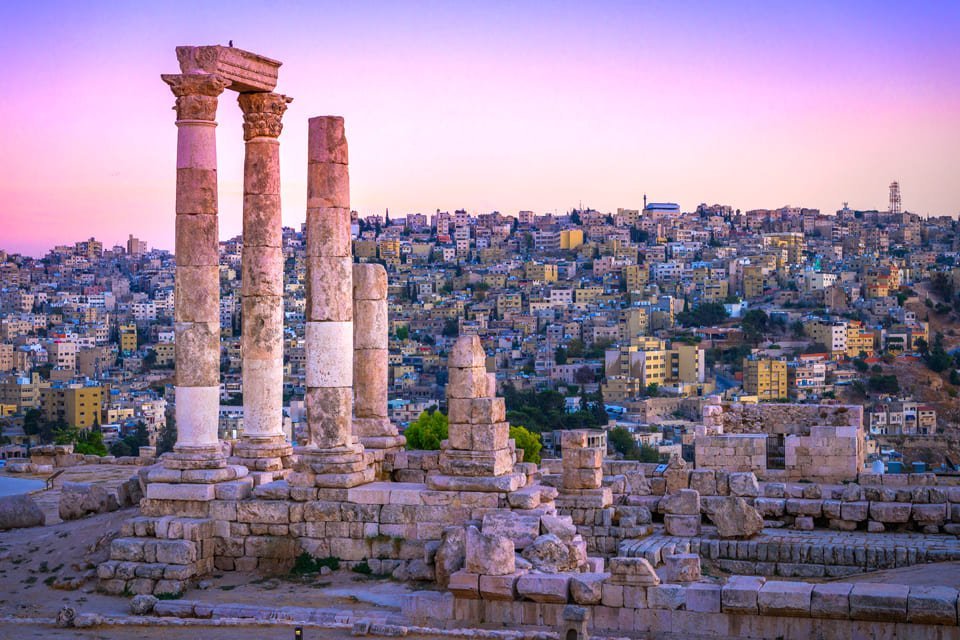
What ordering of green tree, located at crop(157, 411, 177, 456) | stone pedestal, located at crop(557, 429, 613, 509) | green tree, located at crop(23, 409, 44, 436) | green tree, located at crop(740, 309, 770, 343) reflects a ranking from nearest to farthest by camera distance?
stone pedestal, located at crop(557, 429, 613, 509), green tree, located at crop(157, 411, 177, 456), green tree, located at crop(23, 409, 44, 436), green tree, located at crop(740, 309, 770, 343)

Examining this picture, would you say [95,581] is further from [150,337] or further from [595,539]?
[150,337]

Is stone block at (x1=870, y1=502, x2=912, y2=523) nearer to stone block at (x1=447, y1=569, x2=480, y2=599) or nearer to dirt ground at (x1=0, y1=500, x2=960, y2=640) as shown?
dirt ground at (x1=0, y1=500, x2=960, y2=640)

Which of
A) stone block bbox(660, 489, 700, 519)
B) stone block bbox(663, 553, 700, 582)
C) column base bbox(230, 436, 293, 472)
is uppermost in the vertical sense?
column base bbox(230, 436, 293, 472)

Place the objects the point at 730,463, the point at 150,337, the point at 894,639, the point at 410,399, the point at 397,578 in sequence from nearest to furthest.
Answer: the point at 894,639 < the point at 397,578 < the point at 730,463 < the point at 410,399 < the point at 150,337

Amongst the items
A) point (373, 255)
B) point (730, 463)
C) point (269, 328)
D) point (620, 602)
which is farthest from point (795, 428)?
point (373, 255)

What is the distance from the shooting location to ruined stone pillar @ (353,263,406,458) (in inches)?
900

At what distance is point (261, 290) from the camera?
22.3m

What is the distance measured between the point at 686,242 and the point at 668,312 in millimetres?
41219

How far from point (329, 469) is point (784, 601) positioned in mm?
7307

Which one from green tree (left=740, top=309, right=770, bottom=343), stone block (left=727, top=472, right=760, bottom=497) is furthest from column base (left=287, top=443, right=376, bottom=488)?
green tree (left=740, top=309, right=770, bottom=343)

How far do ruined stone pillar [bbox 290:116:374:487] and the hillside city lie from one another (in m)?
45.3

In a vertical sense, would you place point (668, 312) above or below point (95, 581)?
above

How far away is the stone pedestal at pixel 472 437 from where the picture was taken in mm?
19328

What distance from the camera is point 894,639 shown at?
49.3ft
